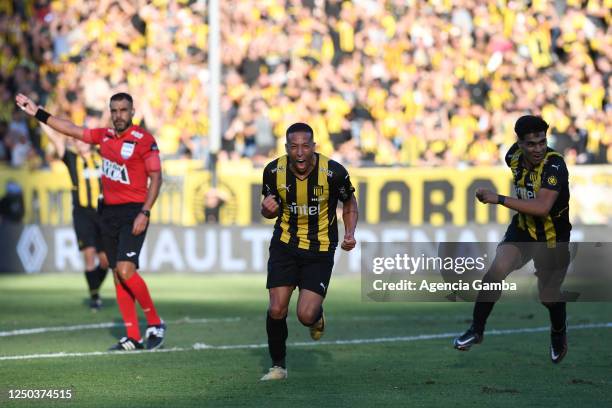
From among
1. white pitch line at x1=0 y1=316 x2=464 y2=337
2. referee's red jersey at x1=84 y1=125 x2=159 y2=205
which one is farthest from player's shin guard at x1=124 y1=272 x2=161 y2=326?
white pitch line at x1=0 y1=316 x2=464 y2=337

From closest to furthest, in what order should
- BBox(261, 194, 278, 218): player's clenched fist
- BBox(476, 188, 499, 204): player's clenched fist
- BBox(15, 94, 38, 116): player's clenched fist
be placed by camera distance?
1. BBox(476, 188, 499, 204): player's clenched fist
2. BBox(261, 194, 278, 218): player's clenched fist
3. BBox(15, 94, 38, 116): player's clenched fist

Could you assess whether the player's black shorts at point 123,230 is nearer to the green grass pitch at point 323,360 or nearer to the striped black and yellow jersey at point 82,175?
the green grass pitch at point 323,360

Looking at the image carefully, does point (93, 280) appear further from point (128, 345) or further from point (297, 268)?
point (297, 268)

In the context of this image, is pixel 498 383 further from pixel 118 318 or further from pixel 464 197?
pixel 464 197

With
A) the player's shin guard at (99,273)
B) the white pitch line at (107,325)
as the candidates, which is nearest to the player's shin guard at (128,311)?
the white pitch line at (107,325)

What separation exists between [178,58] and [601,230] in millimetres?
8220

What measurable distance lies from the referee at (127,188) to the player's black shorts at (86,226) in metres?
3.82

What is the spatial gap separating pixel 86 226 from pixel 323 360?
5499 mm

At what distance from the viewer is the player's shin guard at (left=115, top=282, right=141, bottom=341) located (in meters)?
10.1

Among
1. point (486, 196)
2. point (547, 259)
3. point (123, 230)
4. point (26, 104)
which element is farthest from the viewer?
point (123, 230)

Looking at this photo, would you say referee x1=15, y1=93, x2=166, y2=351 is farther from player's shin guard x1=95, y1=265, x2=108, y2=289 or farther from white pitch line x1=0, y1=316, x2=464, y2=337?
player's shin guard x1=95, y1=265, x2=108, y2=289

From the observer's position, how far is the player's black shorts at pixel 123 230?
9.98 metres

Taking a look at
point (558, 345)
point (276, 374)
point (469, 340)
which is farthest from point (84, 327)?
point (558, 345)

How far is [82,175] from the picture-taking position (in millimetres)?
13797
